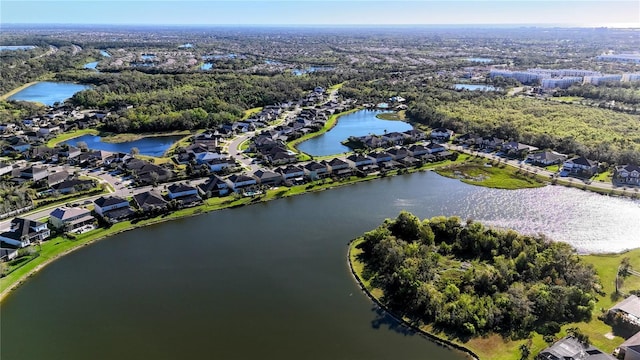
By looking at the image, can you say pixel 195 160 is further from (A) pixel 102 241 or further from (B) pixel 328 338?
(B) pixel 328 338

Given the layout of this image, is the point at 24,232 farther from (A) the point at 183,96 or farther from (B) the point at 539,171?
(A) the point at 183,96

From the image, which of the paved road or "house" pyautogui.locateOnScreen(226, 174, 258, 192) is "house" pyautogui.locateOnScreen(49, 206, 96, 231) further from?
the paved road

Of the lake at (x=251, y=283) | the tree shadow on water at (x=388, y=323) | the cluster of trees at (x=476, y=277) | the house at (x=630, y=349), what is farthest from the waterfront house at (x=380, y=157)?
the house at (x=630, y=349)

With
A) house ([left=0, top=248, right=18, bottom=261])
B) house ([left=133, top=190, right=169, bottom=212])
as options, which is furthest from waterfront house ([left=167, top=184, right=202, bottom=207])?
house ([left=0, top=248, right=18, bottom=261])

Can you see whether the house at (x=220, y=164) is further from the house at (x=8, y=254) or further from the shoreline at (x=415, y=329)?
the shoreline at (x=415, y=329)

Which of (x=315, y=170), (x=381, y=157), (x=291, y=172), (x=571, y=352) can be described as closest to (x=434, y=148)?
(x=381, y=157)

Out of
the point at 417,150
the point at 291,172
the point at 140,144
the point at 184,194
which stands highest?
the point at 417,150
